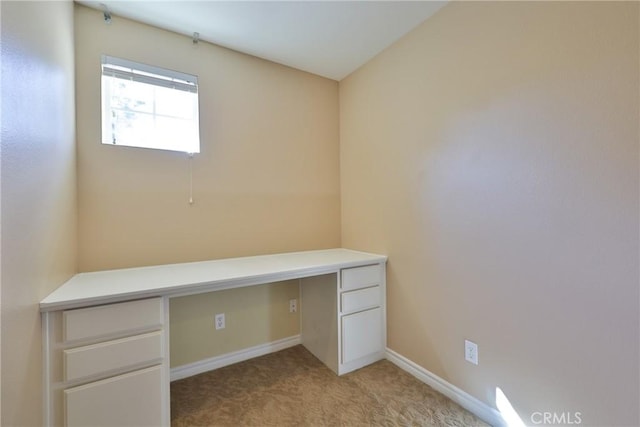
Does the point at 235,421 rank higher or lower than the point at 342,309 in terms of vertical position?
lower

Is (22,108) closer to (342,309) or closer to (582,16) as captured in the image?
(342,309)

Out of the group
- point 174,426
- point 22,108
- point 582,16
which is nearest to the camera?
point 22,108

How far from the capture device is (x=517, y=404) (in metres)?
1.40

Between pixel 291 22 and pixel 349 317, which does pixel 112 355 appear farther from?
pixel 291 22

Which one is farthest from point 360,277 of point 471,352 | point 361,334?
point 471,352

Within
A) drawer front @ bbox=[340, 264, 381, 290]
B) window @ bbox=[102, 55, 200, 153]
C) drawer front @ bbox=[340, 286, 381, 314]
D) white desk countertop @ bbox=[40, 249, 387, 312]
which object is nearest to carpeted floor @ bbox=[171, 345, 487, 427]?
drawer front @ bbox=[340, 286, 381, 314]

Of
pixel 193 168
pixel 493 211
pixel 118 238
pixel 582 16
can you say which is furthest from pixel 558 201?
pixel 118 238

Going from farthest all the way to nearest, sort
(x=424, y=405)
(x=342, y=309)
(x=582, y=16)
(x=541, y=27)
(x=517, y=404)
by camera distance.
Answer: (x=342, y=309) → (x=424, y=405) → (x=517, y=404) → (x=541, y=27) → (x=582, y=16)

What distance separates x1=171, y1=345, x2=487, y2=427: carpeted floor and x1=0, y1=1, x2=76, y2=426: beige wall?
82 centimetres

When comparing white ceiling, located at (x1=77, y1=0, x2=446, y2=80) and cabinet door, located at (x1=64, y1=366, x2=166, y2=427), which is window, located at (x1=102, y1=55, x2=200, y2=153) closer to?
white ceiling, located at (x1=77, y1=0, x2=446, y2=80)

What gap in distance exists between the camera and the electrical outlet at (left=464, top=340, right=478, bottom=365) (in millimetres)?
1581

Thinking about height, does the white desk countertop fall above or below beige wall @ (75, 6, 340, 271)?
below

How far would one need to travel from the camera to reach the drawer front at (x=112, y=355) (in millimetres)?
1179

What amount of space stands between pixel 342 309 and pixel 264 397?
74 centimetres
